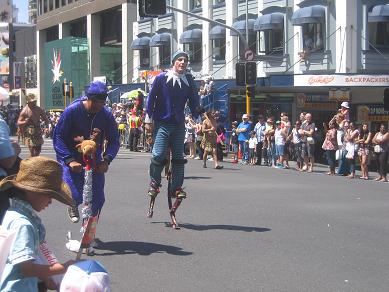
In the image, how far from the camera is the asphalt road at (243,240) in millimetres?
6480

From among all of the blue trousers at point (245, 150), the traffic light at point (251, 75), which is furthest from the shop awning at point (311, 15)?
the blue trousers at point (245, 150)

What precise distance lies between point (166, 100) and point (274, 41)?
24.3 meters

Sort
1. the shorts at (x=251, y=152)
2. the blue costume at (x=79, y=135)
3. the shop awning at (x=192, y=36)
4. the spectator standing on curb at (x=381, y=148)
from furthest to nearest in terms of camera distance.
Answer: the shop awning at (x=192, y=36) < the shorts at (x=251, y=152) < the spectator standing on curb at (x=381, y=148) < the blue costume at (x=79, y=135)

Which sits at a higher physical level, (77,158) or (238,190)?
(77,158)

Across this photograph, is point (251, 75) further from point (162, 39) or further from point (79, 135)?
point (162, 39)

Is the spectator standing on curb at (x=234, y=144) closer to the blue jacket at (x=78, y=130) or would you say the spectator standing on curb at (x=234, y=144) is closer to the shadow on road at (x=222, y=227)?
the shadow on road at (x=222, y=227)

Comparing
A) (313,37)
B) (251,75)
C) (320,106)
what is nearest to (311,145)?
(251,75)

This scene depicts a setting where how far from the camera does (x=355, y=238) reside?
8.57 metres

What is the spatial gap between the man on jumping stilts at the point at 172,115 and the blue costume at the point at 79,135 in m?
1.44

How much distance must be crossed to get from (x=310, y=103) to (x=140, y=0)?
1053 centimetres

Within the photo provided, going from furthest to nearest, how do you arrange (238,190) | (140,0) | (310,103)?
(310,103), (140,0), (238,190)

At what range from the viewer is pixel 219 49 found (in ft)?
123

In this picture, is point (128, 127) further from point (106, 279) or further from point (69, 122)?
point (106, 279)

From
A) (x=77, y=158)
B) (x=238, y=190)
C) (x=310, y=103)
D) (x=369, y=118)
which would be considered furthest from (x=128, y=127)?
(x=77, y=158)
